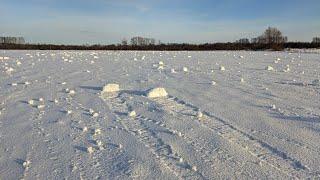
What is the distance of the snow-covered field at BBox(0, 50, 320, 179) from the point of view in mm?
3785

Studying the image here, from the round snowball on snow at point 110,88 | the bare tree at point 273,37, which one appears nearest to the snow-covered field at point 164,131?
the round snowball on snow at point 110,88

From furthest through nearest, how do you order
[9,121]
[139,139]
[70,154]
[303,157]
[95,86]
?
1. [95,86]
2. [9,121]
3. [139,139]
4. [70,154]
5. [303,157]

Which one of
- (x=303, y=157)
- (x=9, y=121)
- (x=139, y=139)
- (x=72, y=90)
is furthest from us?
(x=72, y=90)

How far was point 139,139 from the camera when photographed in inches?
179

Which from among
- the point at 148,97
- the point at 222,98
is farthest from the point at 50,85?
the point at 222,98

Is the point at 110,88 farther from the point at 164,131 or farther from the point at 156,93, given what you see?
the point at 164,131

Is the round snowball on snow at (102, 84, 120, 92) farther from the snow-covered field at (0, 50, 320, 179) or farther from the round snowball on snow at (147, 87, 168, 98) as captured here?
the round snowball on snow at (147, 87, 168, 98)

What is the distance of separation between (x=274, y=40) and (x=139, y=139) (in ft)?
181

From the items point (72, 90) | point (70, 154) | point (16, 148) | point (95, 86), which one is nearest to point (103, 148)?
point (70, 154)

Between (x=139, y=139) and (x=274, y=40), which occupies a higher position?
(x=274, y=40)

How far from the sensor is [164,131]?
189 inches

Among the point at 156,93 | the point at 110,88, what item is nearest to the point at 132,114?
the point at 156,93

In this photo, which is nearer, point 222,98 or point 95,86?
point 222,98

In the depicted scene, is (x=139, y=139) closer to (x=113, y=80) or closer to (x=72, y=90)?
(x=72, y=90)
